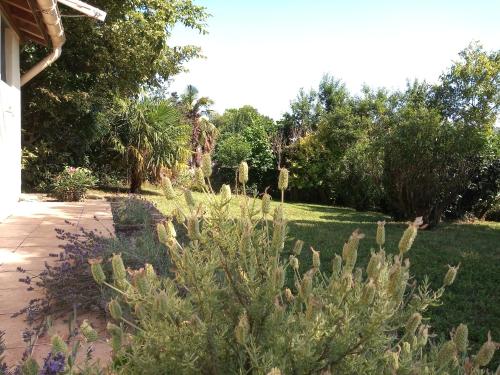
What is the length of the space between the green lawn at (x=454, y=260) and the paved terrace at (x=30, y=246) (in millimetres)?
1509

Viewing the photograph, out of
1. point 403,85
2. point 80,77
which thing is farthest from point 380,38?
point 403,85

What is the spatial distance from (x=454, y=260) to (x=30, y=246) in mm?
5512

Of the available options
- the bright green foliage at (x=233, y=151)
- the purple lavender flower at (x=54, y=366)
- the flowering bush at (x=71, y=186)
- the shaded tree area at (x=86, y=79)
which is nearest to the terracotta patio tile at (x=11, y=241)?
the purple lavender flower at (x=54, y=366)

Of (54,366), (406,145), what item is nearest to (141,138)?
(406,145)

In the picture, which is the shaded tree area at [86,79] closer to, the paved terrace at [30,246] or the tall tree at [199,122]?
the paved terrace at [30,246]

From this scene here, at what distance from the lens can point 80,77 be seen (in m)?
12.7

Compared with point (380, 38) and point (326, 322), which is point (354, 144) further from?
point (326, 322)

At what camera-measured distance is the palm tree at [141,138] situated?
43.4 feet

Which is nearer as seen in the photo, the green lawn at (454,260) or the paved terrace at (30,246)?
the paved terrace at (30,246)

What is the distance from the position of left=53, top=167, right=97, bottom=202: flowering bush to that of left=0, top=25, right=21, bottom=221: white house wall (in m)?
1.53

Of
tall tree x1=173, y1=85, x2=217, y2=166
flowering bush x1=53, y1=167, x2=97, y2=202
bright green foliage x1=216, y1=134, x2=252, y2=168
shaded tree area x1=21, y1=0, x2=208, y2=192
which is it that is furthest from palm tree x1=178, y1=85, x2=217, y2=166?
flowering bush x1=53, y1=167, x2=97, y2=202

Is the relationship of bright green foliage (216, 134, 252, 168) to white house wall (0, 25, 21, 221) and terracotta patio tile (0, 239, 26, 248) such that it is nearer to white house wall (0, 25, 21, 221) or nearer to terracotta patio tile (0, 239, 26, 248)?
white house wall (0, 25, 21, 221)

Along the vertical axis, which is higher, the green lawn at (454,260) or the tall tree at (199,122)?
the tall tree at (199,122)

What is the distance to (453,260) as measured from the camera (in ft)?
A: 19.6
